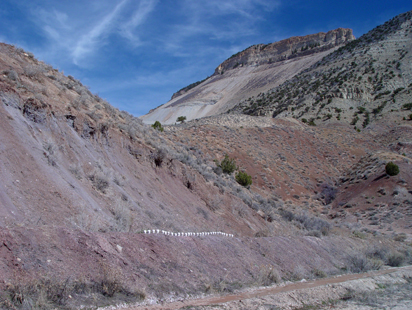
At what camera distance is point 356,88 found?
219ft

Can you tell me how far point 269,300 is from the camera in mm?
7820

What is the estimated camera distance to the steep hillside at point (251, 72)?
101 metres

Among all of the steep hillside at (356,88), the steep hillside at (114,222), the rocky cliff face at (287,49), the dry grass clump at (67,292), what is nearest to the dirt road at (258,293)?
the steep hillside at (114,222)

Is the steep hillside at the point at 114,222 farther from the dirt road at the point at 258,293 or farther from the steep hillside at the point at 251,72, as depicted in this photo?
the steep hillside at the point at 251,72

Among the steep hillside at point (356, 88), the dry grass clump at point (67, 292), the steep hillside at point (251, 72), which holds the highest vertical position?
the steep hillside at point (251, 72)

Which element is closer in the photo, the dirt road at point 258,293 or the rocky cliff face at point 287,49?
the dirt road at point 258,293

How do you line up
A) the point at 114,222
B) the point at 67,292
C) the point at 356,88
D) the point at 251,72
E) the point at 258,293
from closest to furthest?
1. the point at 67,292
2. the point at 258,293
3. the point at 114,222
4. the point at 356,88
5. the point at 251,72

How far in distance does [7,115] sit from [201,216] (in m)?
8.45

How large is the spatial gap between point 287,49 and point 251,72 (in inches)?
802

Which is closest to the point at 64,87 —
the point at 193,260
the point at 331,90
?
the point at 193,260

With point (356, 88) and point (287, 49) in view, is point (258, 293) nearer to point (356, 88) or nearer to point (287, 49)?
point (356, 88)

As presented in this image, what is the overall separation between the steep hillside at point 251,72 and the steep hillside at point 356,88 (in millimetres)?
18734

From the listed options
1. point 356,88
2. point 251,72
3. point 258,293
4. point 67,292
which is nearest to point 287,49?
point 251,72

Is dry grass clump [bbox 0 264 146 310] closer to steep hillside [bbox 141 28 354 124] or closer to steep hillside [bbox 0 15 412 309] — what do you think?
steep hillside [bbox 0 15 412 309]
